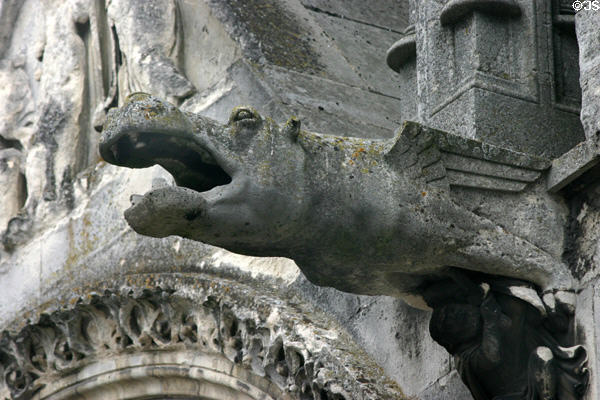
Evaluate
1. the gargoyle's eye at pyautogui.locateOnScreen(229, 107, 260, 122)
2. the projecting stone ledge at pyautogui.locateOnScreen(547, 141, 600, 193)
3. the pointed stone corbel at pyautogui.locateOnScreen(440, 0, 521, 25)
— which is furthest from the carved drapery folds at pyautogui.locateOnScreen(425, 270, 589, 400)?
the pointed stone corbel at pyautogui.locateOnScreen(440, 0, 521, 25)

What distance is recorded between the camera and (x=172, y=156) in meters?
4.07

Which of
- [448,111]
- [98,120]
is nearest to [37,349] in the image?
[98,120]

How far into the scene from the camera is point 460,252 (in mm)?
4371

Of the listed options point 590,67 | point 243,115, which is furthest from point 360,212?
point 590,67

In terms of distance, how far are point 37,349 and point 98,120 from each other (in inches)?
40.7

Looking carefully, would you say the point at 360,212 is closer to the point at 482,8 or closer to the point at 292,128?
the point at 292,128

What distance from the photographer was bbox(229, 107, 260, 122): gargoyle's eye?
162 inches

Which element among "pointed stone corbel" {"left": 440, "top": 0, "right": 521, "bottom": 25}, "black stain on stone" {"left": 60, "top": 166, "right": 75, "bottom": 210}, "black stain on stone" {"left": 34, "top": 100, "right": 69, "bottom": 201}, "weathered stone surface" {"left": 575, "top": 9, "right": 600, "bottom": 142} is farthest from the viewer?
"black stain on stone" {"left": 34, "top": 100, "right": 69, "bottom": 201}

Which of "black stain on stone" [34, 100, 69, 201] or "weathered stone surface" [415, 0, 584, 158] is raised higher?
"black stain on stone" [34, 100, 69, 201]

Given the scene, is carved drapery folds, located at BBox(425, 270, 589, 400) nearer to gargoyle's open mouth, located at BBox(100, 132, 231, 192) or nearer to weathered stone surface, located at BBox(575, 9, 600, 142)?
weathered stone surface, located at BBox(575, 9, 600, 142)

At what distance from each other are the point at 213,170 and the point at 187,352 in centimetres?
155

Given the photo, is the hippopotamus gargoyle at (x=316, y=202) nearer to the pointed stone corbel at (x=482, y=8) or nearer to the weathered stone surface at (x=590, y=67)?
the weathered stone surface at (x=590, y=67)

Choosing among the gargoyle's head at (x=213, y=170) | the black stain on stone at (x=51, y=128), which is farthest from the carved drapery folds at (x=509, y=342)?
the black stain on stone at (x=51, y=128)

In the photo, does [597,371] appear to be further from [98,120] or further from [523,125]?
[98,120]
